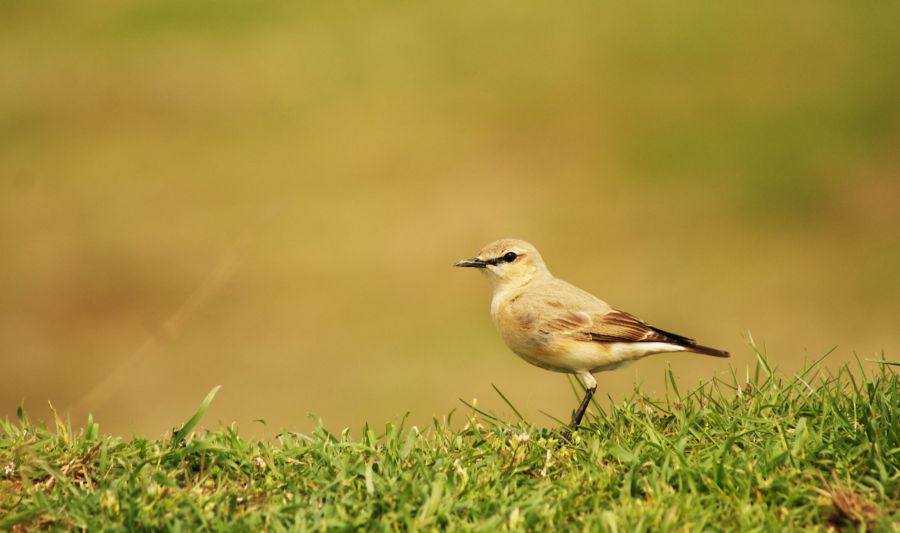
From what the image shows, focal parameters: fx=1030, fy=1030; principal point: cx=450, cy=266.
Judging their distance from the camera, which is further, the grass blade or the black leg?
the black leg

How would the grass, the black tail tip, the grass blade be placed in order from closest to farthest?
the grass, the grass blade, the black tail tip

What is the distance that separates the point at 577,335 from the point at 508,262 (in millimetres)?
1018

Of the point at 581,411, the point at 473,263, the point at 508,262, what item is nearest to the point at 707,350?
the point at 581,411

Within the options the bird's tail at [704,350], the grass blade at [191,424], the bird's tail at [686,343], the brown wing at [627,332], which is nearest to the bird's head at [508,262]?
the brown wing at [627,332]

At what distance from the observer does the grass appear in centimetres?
521

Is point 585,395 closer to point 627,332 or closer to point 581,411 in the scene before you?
point 581,411

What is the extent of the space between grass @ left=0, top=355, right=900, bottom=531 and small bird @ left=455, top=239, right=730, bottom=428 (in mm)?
683

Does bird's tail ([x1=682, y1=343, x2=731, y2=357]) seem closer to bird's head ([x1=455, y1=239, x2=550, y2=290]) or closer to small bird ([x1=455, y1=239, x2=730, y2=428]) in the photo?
small bird ([x1=455, y1=239, x2=730, y2=428])

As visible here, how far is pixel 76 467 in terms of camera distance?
5949 mm

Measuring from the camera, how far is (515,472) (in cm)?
586

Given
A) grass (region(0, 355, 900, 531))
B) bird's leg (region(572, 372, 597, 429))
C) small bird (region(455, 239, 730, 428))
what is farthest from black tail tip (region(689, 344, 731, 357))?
bird's leg (region(572, 372, 597, 429))

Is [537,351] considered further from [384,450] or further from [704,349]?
[384,450]

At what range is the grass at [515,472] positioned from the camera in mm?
5215

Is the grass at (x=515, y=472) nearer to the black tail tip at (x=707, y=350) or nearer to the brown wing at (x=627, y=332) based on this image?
the black tail tip at (x=707, y=350)
